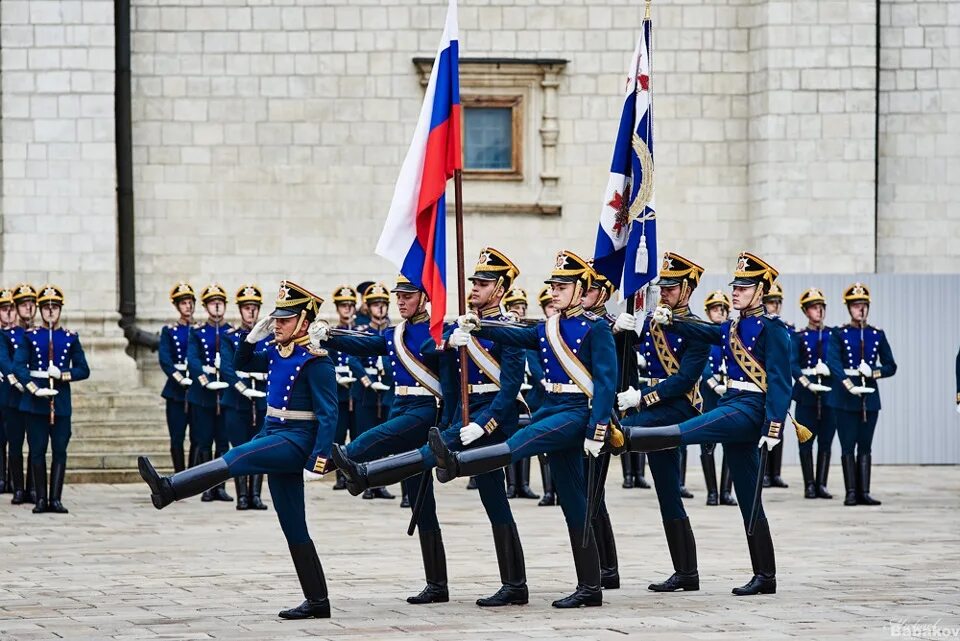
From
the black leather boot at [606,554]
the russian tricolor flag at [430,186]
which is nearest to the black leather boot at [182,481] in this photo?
the russian tricolor flag at [430,186]

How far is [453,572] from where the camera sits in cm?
1113

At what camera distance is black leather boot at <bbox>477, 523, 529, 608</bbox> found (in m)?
9.62

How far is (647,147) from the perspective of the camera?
1034 centimetres

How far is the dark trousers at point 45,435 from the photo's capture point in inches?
605

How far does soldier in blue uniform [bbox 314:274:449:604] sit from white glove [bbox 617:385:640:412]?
38.5 inches

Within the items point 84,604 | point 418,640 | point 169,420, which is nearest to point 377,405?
point 169,420

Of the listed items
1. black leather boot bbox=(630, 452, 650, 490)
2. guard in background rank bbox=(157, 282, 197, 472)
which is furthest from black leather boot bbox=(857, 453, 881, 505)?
guard in background rank bbox=(157, 282, 197, 472)

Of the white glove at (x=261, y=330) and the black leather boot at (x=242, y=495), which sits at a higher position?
the white glove at (x=261, y=330)

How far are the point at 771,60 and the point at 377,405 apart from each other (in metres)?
6.72

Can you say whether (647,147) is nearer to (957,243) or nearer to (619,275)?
(619,275)

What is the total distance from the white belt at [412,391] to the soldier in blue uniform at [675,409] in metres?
1.13

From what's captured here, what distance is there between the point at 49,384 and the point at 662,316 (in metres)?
7.06

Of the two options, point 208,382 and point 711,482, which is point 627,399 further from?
point 208,382

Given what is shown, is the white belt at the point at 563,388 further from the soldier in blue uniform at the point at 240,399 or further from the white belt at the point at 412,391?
the soldier in blue uniform at the point at 240,399
